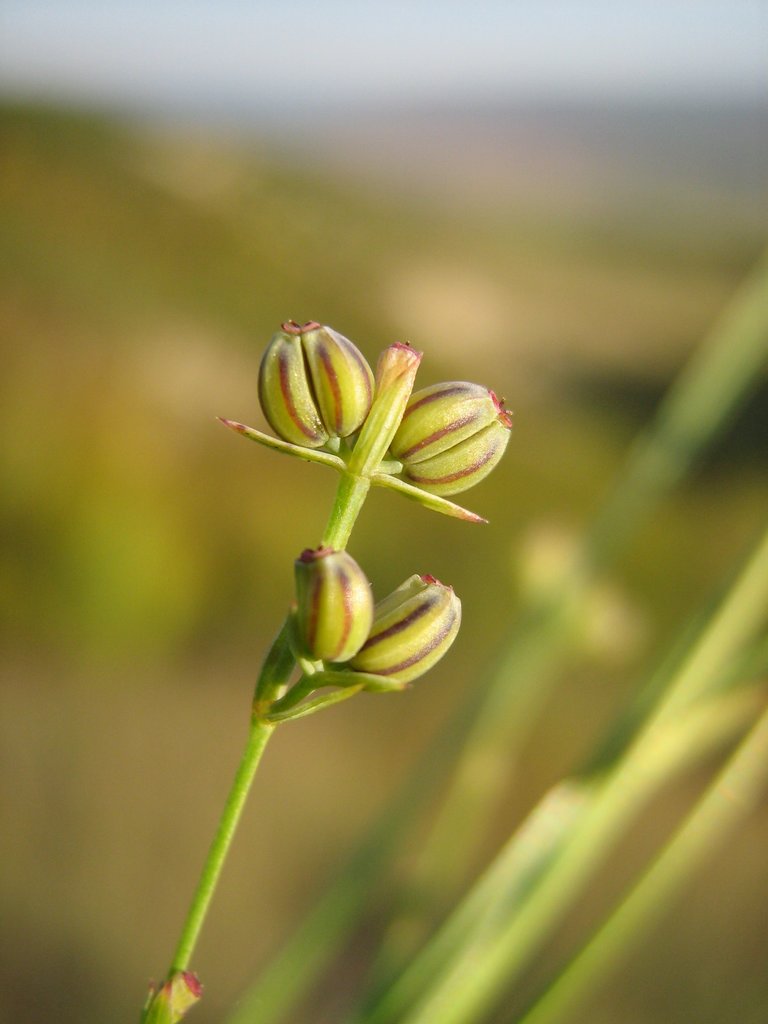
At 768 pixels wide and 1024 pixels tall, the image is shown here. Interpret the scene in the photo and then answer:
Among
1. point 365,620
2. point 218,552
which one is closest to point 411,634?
point 365,620

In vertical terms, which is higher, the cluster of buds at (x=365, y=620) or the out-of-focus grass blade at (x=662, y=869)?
the cluster of buds at (x=365, y=620)

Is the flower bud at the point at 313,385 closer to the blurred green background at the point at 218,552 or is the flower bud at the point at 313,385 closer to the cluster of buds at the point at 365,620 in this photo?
the cluster of buds at the point at 365,620

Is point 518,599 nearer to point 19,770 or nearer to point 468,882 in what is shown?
point 468,882

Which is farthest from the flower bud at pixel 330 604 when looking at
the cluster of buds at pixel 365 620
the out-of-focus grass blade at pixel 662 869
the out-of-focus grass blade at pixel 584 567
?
the out-of-focus grass blade at pixel 584 567

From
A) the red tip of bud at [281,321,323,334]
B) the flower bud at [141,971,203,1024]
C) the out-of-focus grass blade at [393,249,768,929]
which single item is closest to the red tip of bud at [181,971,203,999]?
the flower bud at [141,971,203,1024]

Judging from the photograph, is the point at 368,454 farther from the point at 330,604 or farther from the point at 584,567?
the point at 584,567

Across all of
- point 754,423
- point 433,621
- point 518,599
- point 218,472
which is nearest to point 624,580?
point 518,599
